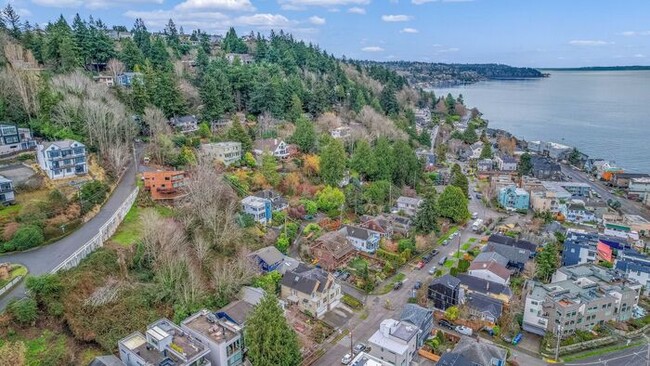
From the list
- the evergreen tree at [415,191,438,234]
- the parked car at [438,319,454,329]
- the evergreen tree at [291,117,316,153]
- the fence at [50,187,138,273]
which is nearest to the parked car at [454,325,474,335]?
the parked car at [438,319,454,329]

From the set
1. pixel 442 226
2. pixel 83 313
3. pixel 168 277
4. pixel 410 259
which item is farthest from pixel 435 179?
pixel 83 313

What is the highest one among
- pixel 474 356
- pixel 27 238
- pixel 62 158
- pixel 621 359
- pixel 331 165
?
pixel 62 158

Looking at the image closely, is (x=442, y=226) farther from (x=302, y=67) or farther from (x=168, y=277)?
(x=302, y=67)

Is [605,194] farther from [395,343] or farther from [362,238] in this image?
[395,343]

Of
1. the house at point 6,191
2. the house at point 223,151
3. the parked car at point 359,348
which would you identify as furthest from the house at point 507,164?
the house at point 6,191

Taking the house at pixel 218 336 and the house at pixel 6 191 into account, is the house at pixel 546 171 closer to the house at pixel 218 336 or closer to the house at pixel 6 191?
the house at pixel 218 336

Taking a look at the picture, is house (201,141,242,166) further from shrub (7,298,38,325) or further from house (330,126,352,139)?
shrub (7,298,38,325)

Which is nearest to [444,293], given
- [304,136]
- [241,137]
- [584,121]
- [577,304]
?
[577,304]
